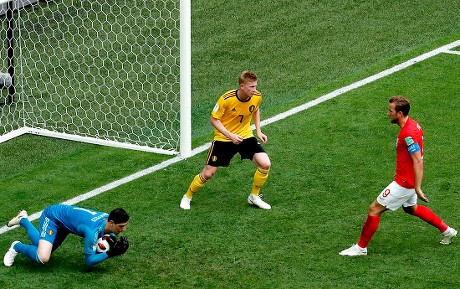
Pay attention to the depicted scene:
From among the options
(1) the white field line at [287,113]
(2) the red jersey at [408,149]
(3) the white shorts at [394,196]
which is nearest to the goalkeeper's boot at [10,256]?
(1) the white field line at [287,113]

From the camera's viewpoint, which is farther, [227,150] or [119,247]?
[227,150]

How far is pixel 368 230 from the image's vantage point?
9977 mm

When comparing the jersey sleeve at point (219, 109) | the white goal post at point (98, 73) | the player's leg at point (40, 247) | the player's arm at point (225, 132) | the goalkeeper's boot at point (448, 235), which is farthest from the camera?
the white goal post at point (98, 73)

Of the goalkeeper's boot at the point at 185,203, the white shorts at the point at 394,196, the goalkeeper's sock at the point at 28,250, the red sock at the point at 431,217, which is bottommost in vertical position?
the goalkeeper's boot at the point at 185,203

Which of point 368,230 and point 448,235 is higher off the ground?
point 368,230

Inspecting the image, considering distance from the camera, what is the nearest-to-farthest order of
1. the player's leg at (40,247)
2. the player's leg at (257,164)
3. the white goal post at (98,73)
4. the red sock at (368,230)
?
the player's leg at (40,247)
the red sock at (368,230)
the player's leg at (257,164)
the white goal post at (98,73)

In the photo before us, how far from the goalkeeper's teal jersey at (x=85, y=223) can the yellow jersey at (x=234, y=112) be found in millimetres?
1907

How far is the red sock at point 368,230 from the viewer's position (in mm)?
9969

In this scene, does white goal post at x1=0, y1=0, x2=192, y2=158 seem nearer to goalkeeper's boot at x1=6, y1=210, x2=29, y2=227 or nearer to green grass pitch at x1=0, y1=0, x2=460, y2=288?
green grass pitch at x1=0, y1=0, x2=460, y2=288

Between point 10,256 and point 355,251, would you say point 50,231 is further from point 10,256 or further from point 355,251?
point 355,251

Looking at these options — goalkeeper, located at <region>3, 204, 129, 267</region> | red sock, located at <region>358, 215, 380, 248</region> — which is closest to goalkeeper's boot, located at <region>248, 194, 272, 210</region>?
red sock, located at <region>358, 215, 380, 248</region>

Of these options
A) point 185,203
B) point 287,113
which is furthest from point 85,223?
point 287,113

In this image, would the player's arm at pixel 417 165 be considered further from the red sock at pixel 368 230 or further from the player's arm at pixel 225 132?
the player's arm at pixel 225 132

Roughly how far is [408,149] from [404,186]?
0.37 meters
